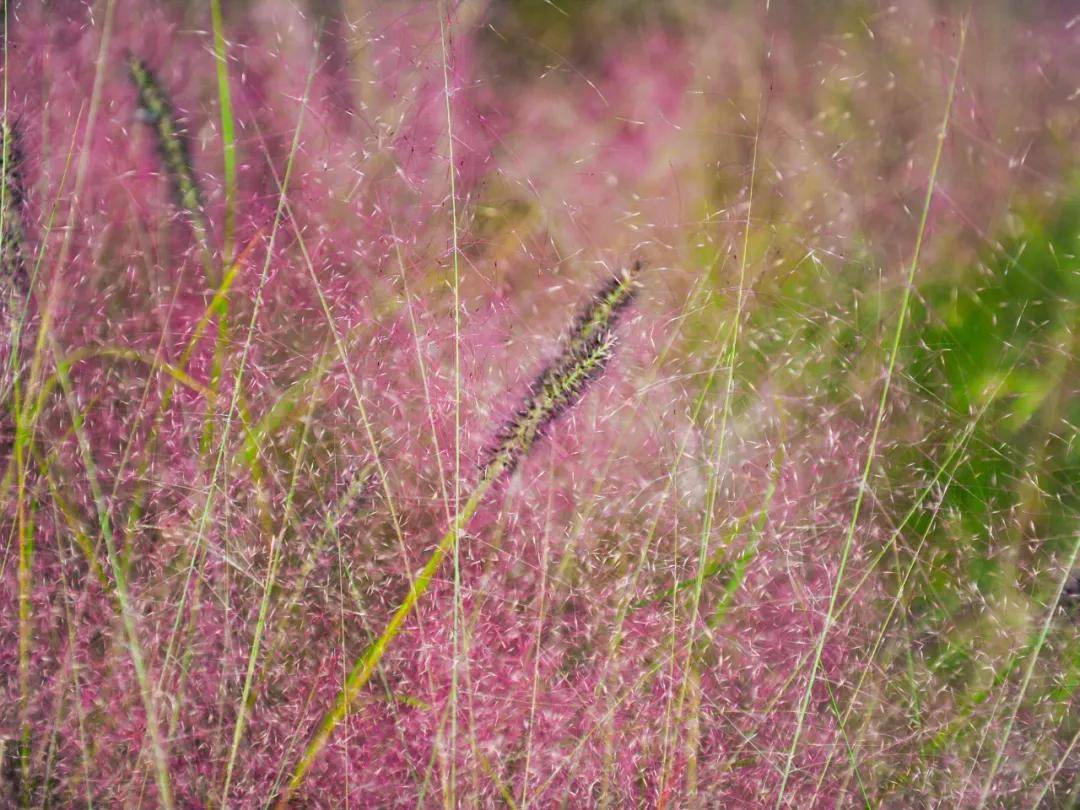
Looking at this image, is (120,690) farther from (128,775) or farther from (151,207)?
(151,207)

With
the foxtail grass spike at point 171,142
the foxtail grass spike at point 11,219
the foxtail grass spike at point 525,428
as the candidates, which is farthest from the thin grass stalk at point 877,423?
the foxtail grass spike at point 11,219

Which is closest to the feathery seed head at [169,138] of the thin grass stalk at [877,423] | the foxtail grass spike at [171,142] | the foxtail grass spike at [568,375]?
the foxtail grass spike at [171,142]

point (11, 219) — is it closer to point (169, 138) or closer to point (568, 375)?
point (169, 138)

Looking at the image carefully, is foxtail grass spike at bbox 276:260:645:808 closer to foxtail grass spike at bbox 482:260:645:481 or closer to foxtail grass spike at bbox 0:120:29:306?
foxtail grass spike at bbox 482:260:645:481

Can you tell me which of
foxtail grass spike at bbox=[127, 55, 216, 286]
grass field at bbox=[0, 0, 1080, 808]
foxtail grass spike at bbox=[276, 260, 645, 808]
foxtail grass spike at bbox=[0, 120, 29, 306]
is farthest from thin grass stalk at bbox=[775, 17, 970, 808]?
foxtail grass spike at bbox=[0, 120, 29, 306]

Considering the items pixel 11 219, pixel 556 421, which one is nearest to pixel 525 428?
pixel 556 421

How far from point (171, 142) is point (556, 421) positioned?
0.31 m

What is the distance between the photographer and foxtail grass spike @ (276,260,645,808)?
1.60ft

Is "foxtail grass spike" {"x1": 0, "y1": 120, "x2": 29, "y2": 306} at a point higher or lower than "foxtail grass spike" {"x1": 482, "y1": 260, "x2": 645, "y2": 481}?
higher

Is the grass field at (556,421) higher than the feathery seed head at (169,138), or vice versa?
the feathery seed head at (169,138)

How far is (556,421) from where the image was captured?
0.53 m

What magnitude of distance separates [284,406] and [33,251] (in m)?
0.20

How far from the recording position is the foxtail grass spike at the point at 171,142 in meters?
0.56

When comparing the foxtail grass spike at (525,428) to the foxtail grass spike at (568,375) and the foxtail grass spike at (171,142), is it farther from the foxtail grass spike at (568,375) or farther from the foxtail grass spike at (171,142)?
the foxtail grass spike at (171,142)
